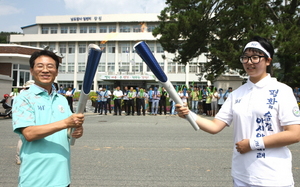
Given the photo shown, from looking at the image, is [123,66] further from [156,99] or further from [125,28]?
[156,99]

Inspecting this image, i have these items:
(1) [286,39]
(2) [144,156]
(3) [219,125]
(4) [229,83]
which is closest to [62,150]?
(3) [219,125]

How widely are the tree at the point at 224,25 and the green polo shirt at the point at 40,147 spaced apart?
515 inches

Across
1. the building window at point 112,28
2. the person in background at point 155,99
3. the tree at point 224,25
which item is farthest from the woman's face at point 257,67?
the building window at point 112,28

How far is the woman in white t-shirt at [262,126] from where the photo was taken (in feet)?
6.59

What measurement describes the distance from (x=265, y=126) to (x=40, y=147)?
1744 millimetres

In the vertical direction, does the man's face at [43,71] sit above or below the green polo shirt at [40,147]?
above

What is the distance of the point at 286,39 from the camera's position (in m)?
13.8

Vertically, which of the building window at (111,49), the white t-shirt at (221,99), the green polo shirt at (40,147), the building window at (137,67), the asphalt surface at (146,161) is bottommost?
the asphalt surface at (146,161)

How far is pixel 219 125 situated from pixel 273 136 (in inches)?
21.9

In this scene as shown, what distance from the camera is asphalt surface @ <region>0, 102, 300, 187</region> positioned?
430 cm

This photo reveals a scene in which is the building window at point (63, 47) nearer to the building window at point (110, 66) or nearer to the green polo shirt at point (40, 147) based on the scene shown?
the building window at point (110, 66)

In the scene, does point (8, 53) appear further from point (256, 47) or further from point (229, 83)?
point (256, 47)

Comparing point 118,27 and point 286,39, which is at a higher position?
point 118,27

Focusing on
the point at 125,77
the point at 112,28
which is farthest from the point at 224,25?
the point at 112,28
